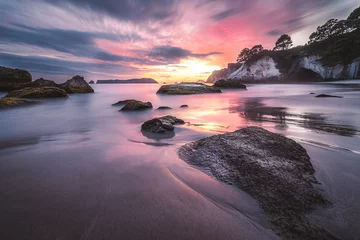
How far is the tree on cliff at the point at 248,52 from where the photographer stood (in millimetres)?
81419

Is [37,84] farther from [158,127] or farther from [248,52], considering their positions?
[248,52]

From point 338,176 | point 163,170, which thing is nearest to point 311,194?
point 338,176

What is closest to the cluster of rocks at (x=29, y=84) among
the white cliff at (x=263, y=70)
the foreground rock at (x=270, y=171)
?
the foreground rock at (x=270, y=171)

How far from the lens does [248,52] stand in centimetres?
8475

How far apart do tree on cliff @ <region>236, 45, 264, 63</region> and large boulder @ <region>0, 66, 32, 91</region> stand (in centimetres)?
8166

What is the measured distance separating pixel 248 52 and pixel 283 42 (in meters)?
15.2

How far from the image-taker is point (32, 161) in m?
2.96

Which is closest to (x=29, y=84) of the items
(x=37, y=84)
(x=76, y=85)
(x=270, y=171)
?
(x=37, y=84)

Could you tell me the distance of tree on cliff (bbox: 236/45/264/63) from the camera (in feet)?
267

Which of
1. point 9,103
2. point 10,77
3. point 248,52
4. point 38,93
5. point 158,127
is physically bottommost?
point 158,127

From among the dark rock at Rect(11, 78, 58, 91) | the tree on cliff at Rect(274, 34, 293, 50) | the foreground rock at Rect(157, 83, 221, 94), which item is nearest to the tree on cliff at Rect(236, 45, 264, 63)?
the tree on cliff at Rect(274, 34, 293, 50)

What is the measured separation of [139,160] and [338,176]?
296 cm

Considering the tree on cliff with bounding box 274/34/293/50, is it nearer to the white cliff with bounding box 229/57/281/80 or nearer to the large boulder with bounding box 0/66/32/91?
the white cliff with bounding box 229/57/281/80

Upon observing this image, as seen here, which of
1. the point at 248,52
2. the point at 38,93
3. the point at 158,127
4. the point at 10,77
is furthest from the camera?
the point at 248,52
